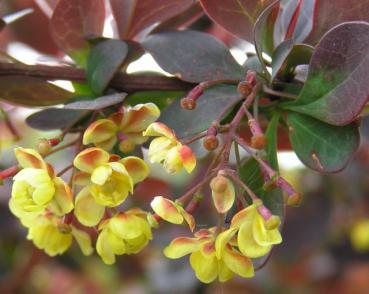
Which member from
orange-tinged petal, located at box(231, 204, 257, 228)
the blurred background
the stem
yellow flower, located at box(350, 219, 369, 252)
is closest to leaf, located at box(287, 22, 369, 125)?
the stem

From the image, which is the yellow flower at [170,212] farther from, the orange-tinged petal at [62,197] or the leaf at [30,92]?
the leaf at [30,92]

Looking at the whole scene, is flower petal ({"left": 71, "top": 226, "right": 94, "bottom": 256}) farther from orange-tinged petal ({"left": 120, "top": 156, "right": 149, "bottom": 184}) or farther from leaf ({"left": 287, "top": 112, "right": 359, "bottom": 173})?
leaf ({"left": 287, "top": 112, "right": 359, "bottom": 173})

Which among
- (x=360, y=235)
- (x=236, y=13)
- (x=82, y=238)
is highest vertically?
(x=236, y=13)

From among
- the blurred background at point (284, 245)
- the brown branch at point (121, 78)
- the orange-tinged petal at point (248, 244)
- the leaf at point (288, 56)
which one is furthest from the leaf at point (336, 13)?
the blurred background at point (284, 245)

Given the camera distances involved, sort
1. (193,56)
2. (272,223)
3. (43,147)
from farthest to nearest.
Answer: (193,56) < (43,147) < (272,223)

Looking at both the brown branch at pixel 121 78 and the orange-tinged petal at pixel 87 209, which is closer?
the orange-tinged petal at pixel 87 209

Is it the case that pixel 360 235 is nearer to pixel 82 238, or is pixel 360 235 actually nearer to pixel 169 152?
pixel 82 238

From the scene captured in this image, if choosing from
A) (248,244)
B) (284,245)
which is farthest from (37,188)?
(284,245)
